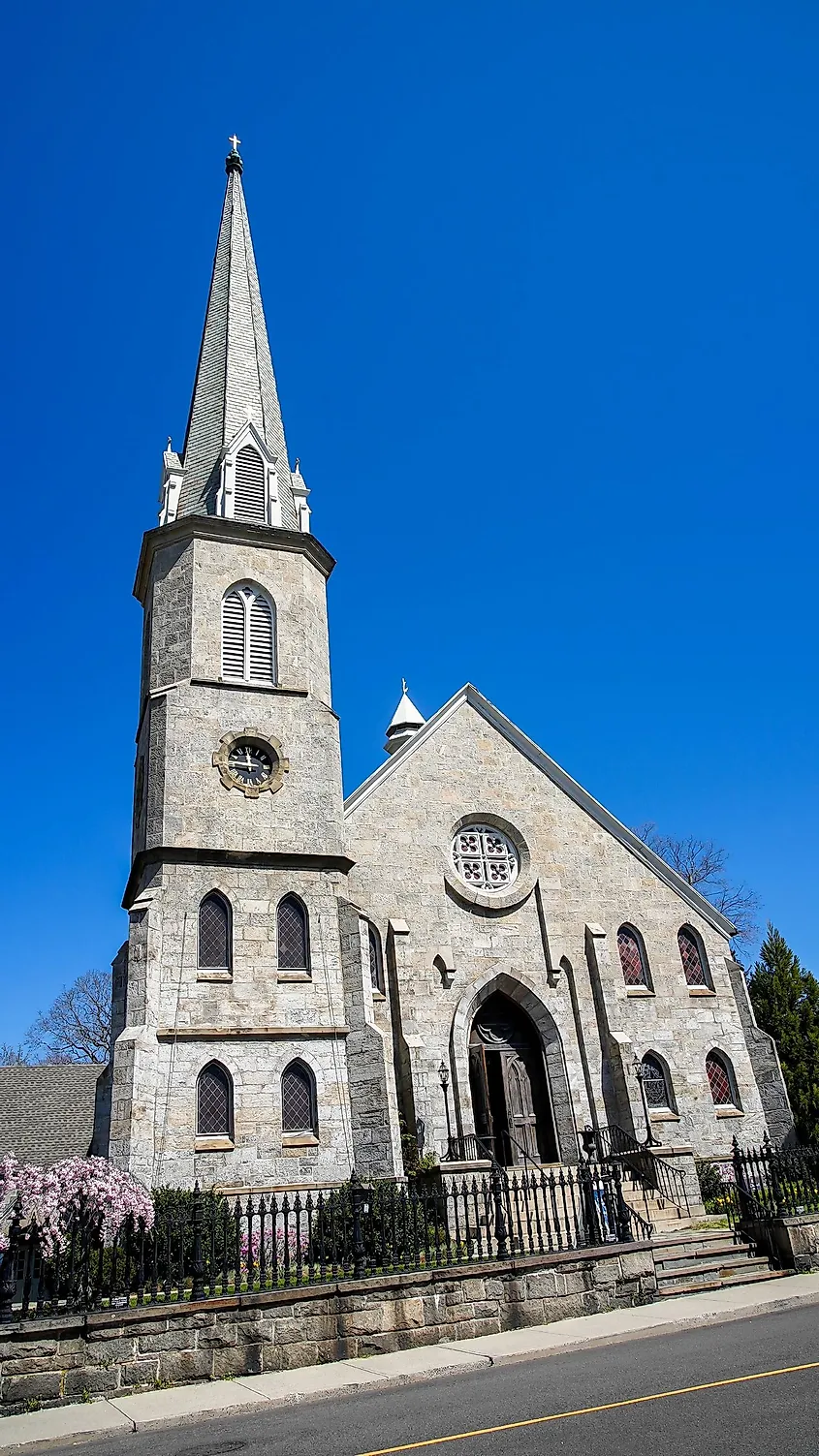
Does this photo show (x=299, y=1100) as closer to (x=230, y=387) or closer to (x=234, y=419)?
(x=234, y=419)

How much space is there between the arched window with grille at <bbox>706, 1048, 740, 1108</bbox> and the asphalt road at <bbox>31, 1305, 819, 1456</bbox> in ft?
42.4

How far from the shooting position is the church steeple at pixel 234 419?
24297mm

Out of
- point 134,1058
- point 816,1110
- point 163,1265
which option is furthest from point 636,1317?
point 816,1110

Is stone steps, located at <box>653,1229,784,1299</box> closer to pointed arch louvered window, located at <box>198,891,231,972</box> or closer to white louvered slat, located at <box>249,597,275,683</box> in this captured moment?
pointed arch louvered window, located at <box>198,891,231,972</box>

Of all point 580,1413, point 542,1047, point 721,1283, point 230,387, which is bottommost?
point 580,1413

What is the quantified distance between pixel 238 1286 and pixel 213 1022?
721 cm

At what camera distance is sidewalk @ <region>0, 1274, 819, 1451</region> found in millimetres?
8594

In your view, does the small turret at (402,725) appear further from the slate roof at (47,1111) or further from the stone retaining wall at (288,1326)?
the stone retaining wall at (288,1326)

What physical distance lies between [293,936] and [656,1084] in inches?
354

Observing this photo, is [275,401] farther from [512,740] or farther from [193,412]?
[512,740]

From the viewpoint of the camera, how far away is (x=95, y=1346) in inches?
384

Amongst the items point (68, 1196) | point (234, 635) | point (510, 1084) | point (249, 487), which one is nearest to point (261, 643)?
point (234, 635)

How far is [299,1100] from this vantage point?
58.2 ft

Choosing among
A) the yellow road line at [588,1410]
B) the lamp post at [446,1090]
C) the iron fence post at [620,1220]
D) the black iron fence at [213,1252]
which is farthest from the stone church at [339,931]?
the yellow road line at [588,1410]
